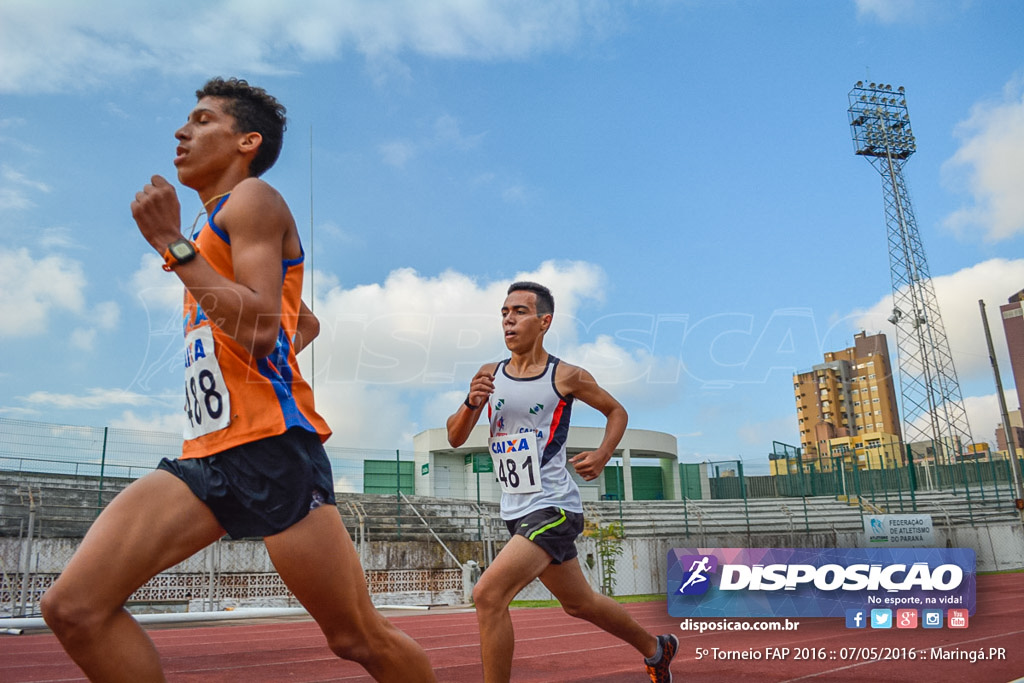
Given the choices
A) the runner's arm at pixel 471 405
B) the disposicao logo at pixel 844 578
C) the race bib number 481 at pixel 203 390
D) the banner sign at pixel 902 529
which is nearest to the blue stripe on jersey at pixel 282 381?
the race bib number 481 at pixel 203 390

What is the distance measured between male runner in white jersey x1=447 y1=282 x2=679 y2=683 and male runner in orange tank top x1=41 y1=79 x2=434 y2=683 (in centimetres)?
155

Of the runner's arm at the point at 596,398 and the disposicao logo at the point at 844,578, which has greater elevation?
the runner's arm at the point at 596,398

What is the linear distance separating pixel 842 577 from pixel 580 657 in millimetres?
2260

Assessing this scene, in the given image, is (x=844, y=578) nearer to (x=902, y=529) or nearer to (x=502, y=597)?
(x=502, y=597)

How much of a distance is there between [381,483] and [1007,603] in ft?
Result: 44.0

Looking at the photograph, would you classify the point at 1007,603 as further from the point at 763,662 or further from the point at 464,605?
the point at 464,605

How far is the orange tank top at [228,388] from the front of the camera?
2.34m

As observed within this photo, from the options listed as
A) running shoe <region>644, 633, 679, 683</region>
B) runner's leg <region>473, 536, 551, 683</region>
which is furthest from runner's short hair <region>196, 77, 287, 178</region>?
running shoe <region>644, 633, 679, 683</region>

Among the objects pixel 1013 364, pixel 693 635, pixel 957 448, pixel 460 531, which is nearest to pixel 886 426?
pixel 1013 364

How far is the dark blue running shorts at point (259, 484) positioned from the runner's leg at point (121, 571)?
51mm

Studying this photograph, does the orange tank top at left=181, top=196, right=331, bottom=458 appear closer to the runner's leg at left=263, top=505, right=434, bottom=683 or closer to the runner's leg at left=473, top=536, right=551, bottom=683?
the runner's leg at left=263, top=505, right=434, bottom=683

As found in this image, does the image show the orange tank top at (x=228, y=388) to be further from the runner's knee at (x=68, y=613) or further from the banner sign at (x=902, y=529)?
the banner sign at (x=902, y=529)

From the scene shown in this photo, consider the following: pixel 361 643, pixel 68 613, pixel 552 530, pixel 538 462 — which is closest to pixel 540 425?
pixel 538 462

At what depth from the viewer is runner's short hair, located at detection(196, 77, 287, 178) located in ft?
8.93
